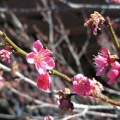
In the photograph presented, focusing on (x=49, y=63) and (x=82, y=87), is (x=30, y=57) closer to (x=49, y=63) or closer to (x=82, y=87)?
(x=49, y=63)

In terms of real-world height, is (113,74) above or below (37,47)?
below

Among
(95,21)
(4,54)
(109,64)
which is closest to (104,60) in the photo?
(109,64)

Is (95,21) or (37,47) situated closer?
(95,21)

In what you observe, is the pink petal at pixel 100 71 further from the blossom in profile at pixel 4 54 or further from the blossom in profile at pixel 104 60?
the blossom in profile at pixel 4 54

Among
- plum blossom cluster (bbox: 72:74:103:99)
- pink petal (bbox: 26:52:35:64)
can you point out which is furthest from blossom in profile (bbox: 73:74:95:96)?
pink petal (bbox: 26:52:35:64)

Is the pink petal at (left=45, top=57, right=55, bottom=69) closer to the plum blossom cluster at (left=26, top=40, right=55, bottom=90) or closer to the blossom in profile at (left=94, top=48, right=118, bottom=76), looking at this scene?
the plum blossom cluster at (left=26, top=40, right=55, bottom=90)

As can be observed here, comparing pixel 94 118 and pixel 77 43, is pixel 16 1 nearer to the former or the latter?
pixel 77 43

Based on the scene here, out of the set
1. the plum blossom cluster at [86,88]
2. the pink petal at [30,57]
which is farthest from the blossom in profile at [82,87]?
the pink petal at [30,57]

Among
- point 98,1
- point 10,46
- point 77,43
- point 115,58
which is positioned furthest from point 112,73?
point 77,43
